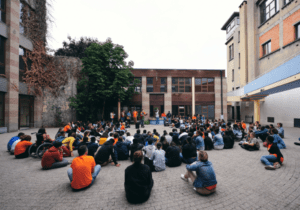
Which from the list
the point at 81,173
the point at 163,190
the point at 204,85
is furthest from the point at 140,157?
the point at 204,85

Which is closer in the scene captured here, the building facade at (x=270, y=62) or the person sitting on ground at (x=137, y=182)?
the person sitting on ground at (x=137, y=182)

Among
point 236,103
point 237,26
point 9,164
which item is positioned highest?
point 237,26

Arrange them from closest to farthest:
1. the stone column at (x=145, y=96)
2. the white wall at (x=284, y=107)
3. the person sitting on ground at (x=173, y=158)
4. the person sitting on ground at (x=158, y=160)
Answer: the person sitting on ground at (x=158, y=160)
the person sitting on ground at (x=173, y=158)
the white wall at (x=284, y=107)
the stone column at (x=145, y=96)

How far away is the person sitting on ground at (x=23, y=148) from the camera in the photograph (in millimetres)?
6742

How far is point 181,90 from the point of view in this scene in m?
25.0

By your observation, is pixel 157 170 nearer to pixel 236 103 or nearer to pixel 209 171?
pixel 209 171

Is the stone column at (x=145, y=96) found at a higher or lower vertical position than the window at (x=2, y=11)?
lower

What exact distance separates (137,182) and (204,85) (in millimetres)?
24321

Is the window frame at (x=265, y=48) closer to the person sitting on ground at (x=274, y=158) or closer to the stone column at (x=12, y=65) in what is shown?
the person sitting on ground at (x=274, y=158)

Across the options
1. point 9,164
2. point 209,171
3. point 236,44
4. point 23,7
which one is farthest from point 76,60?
point 236,44

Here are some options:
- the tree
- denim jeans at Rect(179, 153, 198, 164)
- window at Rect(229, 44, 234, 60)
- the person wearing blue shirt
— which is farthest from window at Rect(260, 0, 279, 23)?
denim jeans at Rect(179, 153, 198, 164)

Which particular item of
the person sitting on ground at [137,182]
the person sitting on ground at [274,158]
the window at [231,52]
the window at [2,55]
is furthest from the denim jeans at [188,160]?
the window at [231,52]

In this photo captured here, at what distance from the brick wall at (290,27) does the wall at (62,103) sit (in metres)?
25.0

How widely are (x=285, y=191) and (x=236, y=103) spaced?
26.7 metres
